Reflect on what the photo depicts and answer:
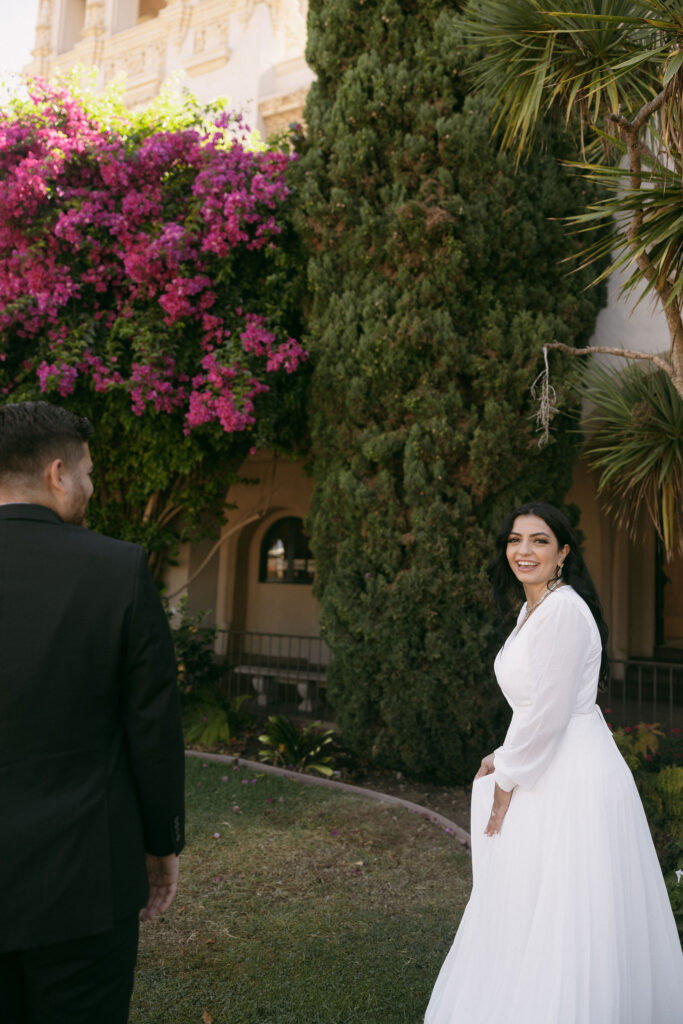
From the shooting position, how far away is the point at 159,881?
196 centimetres

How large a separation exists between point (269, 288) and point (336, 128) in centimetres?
161

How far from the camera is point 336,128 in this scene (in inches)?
282

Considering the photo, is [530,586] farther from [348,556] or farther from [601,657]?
[348,556]

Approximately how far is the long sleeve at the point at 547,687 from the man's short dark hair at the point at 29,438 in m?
1.61

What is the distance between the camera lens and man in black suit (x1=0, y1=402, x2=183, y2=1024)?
1.66 m

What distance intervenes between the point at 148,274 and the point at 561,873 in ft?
22.1

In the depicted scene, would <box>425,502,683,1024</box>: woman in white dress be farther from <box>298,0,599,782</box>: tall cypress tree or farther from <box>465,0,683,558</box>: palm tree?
<box>298,0,599,782</box>: tall cypress tree

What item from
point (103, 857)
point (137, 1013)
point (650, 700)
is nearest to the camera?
point (103, 857)

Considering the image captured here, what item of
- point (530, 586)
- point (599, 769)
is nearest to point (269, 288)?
point (530, 586)

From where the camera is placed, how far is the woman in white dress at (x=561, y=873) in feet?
7.60

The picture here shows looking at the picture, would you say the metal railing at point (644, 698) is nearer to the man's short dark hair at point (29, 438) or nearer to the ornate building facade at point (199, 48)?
the man's short dark hair at point (29, 438)

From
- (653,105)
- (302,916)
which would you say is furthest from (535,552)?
(653,105)

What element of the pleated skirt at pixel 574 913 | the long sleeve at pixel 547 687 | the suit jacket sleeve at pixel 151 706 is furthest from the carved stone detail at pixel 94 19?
the pleated skirt at pixel 574 913

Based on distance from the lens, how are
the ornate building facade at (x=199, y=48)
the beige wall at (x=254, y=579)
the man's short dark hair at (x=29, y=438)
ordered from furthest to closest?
the beige wall at (x=254, y=579) < the ornate building facade at (x=199, y=48) < the man's short dark hair at (x=29, y=438)
